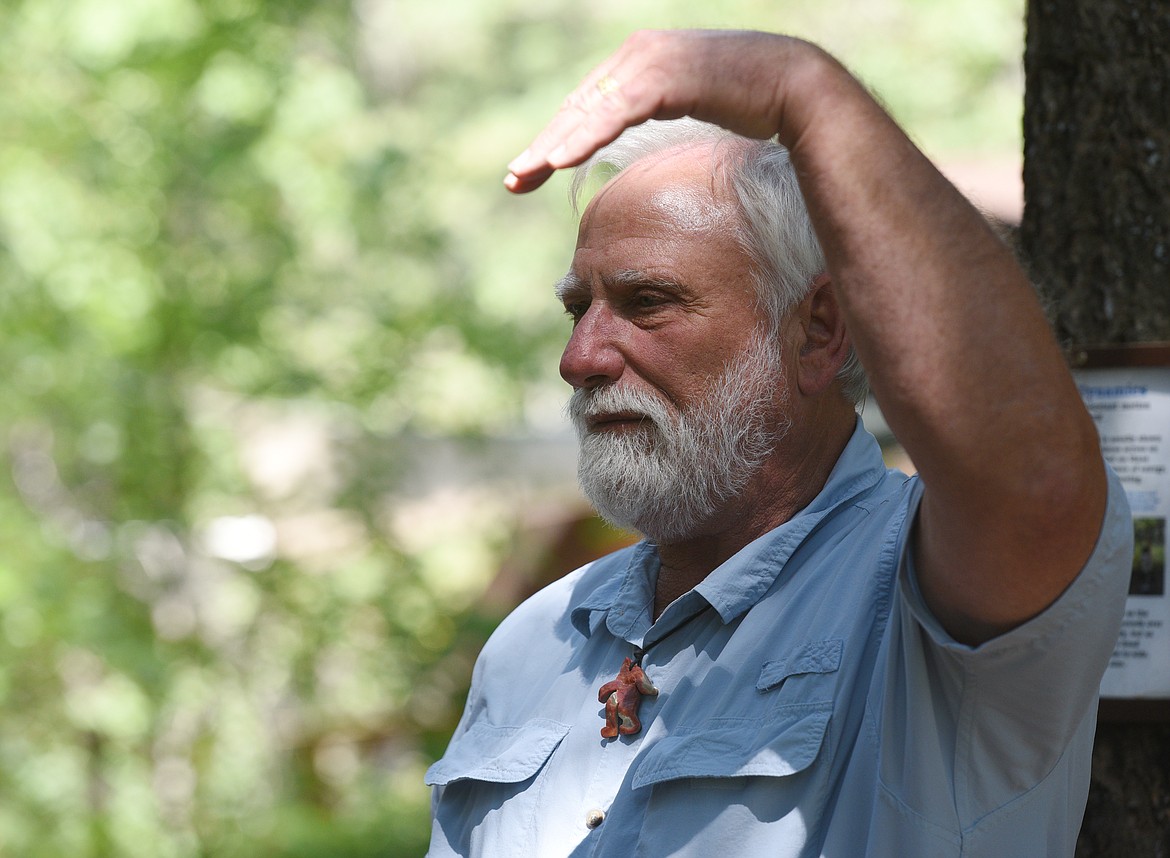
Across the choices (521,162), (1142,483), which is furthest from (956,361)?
(1142,483)

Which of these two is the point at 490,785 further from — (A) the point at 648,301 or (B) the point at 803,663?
(A) the point at 648,301

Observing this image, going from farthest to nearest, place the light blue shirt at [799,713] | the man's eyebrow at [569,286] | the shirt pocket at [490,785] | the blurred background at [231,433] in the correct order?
1. the blurred background at [231,433]
2. the man's eyebrow at [569,286]
3. the shirt pocket at [490,785]
4. the light blue shirt at [799,713]

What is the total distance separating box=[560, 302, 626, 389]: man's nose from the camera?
6.71 ft

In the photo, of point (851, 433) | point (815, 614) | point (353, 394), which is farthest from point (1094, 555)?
point (353, 394)

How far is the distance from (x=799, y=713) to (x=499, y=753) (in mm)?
612

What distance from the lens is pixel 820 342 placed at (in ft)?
6.79

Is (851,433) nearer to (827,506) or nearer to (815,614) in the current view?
(827,506)

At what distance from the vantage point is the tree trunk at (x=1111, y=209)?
244 centimetres

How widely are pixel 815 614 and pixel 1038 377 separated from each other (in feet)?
2.03

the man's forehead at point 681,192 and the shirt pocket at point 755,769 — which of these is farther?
the man's forehead at point 681,192

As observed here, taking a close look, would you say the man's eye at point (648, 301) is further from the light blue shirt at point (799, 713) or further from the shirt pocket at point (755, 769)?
the shirt pocket at point (755, 769)

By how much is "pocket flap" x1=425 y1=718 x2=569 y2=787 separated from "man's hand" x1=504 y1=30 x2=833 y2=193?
0.97 m

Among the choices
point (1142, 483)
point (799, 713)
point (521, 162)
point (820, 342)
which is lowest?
point (1142, 483)

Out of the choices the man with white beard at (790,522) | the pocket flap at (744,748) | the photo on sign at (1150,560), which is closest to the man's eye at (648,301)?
the man with white beard at (790,522)
